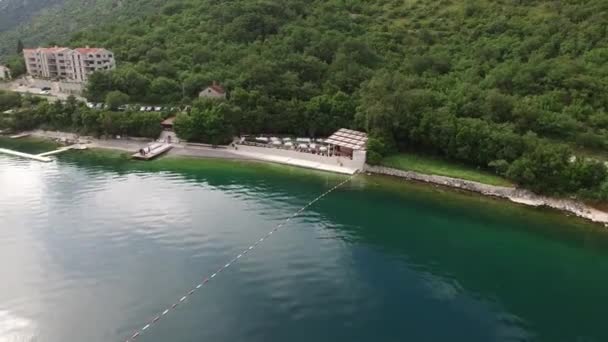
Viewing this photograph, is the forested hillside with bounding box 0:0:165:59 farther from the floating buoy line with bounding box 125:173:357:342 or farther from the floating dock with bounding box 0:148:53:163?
the floating buoy line with bounding box 125:173:357:342

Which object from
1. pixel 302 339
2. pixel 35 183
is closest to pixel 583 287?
pixel 302 339

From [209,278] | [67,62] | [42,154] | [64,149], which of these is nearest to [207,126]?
[64,149]

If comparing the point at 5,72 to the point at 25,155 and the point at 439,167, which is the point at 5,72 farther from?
the point at 439,167

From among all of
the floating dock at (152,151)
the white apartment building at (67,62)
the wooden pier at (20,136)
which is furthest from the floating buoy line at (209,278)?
the white apartment building at (67,62)

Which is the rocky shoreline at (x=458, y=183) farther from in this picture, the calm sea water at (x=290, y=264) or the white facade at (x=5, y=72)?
the white facade at (x=5, y=72)

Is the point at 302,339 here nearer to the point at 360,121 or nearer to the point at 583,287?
the point at 583,287

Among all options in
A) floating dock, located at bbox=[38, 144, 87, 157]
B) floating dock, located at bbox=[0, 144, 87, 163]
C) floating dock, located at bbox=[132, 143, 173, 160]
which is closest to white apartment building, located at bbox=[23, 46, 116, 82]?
floating dock, located at bbox=[38, 144, 87, 157]
